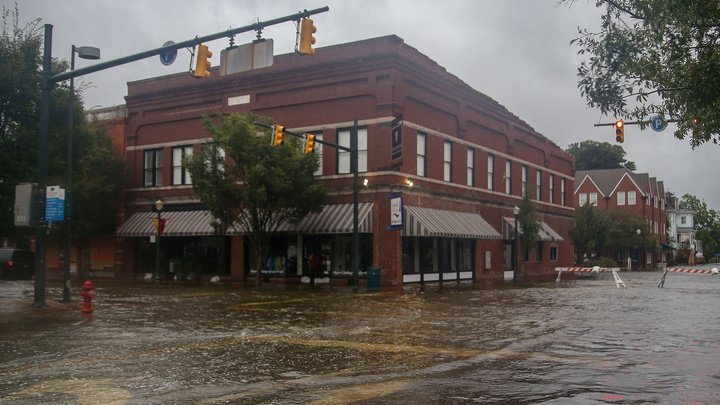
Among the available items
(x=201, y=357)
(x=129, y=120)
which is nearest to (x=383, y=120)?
(x=129, y=120)

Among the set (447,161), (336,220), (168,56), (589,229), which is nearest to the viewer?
(168,56)

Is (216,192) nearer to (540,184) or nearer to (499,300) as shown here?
(499,300)

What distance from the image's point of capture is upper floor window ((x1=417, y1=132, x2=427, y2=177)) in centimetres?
3375

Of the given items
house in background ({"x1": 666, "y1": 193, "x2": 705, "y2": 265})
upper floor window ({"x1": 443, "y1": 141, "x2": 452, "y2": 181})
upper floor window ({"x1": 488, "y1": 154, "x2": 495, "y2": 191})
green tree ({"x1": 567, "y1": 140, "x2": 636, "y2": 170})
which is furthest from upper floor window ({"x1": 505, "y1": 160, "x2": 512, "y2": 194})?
house in background ({"x1": 666, "y1": 193, "x2": 705, "y2": 265})

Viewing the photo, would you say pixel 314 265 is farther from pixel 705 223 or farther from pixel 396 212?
pixel 705 223

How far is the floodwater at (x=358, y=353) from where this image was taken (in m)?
8.62

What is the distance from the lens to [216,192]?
30172 millimetres

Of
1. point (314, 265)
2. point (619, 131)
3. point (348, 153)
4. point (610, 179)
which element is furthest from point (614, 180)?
point (619, 131)

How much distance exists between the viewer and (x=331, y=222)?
103ft

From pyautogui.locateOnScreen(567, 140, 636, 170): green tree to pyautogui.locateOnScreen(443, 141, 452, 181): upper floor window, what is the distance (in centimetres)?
8000

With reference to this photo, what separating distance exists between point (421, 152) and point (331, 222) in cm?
Result: 615

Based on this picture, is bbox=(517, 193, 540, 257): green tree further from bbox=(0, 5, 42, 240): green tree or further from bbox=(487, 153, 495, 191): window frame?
bbox=(0, 5, 42, 240): green tree

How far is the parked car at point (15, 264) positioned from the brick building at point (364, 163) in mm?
4947

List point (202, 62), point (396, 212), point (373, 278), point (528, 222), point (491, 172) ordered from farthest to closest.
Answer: point (491, 172) → point (528, 222) → point (396, 212) → point (373, 278) → point (202, 62)
